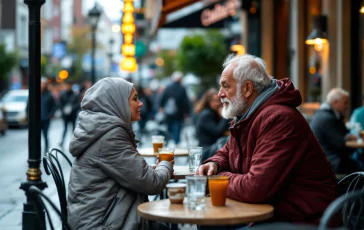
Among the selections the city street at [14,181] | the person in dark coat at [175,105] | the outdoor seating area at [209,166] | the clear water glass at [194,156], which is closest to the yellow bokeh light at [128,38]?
the person in dark coat at [175,105]

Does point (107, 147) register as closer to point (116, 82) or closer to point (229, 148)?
point (116, 82)

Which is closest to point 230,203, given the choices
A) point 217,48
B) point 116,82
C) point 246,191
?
point 246,191

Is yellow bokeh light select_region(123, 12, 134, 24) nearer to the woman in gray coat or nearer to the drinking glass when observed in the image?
the drinking glass

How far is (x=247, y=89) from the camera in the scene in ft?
13.1

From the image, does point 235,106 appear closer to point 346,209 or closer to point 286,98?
point 286,98

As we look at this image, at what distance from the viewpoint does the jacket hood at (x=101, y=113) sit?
3904 millimetres

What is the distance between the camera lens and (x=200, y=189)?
3443 mm

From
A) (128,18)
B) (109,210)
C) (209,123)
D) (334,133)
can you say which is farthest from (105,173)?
(128,18)

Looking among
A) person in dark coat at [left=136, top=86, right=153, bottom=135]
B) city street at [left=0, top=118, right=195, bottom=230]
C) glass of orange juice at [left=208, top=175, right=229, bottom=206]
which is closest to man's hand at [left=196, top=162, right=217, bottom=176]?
glass of orange juice at [left=208, top=175, right=229, bottom=206]

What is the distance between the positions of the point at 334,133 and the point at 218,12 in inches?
410

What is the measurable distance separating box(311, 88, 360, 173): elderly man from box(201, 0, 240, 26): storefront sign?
9236mm

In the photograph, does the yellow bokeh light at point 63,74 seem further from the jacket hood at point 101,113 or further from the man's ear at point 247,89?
the man's ear at point 247,89

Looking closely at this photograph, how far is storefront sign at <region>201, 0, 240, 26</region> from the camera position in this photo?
16781 millimetres

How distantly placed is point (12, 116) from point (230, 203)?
2445 centimetres
